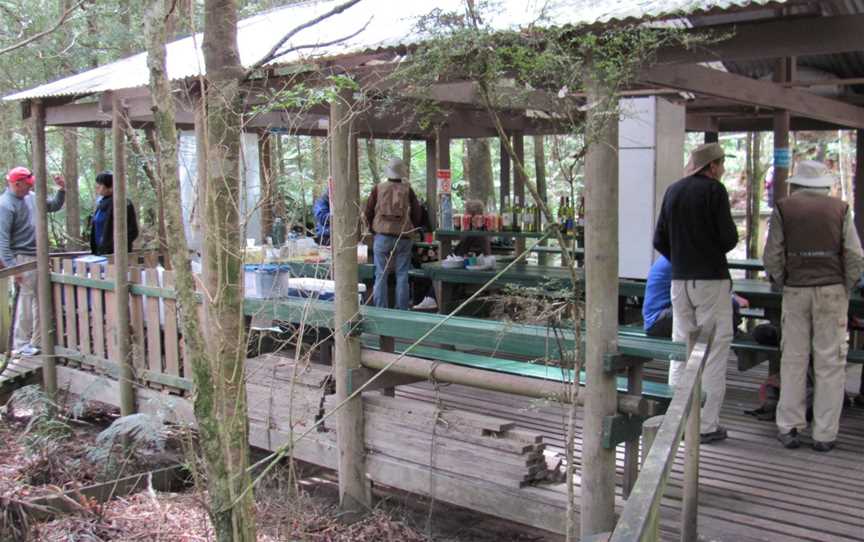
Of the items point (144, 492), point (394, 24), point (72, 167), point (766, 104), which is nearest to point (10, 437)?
point (144, 492)

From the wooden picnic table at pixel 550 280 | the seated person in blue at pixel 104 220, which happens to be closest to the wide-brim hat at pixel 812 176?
the wooden picnic table at pixel 550 280

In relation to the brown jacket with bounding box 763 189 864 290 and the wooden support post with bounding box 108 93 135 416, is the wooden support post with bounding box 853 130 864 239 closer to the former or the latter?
the brown jacket with bounding box 763 189 864 290

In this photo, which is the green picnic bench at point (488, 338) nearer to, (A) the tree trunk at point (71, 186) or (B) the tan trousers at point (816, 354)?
(B) the tan trousers at point (816, 354)

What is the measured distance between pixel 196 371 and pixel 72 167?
13.0 metres

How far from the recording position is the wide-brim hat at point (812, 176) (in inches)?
209

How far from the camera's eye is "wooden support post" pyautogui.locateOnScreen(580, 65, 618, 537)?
4.22m

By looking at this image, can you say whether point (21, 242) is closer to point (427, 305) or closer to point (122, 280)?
point (122, 280)

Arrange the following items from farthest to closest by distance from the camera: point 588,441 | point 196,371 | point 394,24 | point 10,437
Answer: point 10,437 < point 394,24 < point 588,441 < point 196,371

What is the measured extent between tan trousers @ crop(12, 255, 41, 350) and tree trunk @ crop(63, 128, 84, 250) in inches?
217

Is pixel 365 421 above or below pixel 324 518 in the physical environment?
above

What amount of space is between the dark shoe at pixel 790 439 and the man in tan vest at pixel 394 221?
12.7 ft

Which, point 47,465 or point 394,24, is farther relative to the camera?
point 47,465

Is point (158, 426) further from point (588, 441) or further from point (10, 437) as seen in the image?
point (588, 441)

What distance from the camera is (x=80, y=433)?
8219 millimetres
